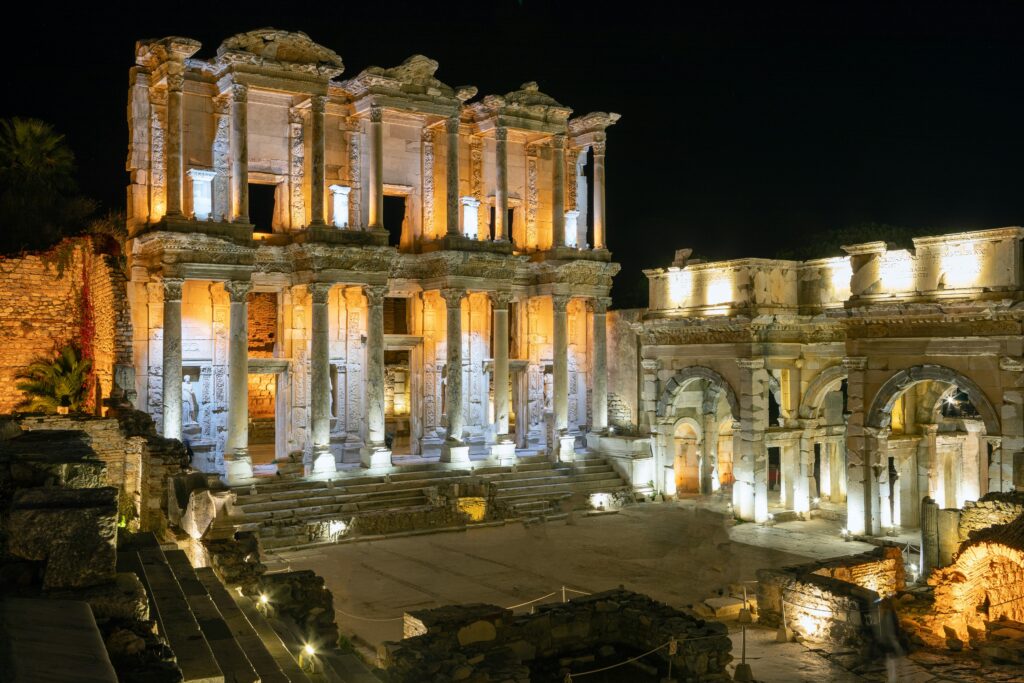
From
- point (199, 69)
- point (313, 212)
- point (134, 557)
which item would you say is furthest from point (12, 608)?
point (199, 69)

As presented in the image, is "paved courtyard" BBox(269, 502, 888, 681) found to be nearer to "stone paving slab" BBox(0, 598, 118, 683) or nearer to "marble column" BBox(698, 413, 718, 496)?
"marble column" BBox(698, 413, 718, 496)

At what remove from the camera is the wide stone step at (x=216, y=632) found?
27.0ft

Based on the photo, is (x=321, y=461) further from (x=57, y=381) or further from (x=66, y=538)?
(x=66, y=538)

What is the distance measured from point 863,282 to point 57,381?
896 inches

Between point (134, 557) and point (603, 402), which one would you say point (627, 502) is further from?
point (134, 557)

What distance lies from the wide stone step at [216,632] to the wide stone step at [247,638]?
0.19 m

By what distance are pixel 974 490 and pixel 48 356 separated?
26.9 meters

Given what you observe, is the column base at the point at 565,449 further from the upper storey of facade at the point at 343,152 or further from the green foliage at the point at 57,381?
the green foliage at the point at 57,381

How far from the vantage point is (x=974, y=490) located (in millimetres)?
24844

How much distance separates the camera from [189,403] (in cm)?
2491

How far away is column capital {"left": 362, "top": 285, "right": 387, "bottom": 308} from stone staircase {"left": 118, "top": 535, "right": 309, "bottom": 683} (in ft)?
44.1

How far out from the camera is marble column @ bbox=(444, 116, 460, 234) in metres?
27.5

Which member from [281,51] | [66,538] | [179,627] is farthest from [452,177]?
[66,538]

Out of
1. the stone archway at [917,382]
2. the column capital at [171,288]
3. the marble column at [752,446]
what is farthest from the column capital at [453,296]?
the stone archway at [917,382]
